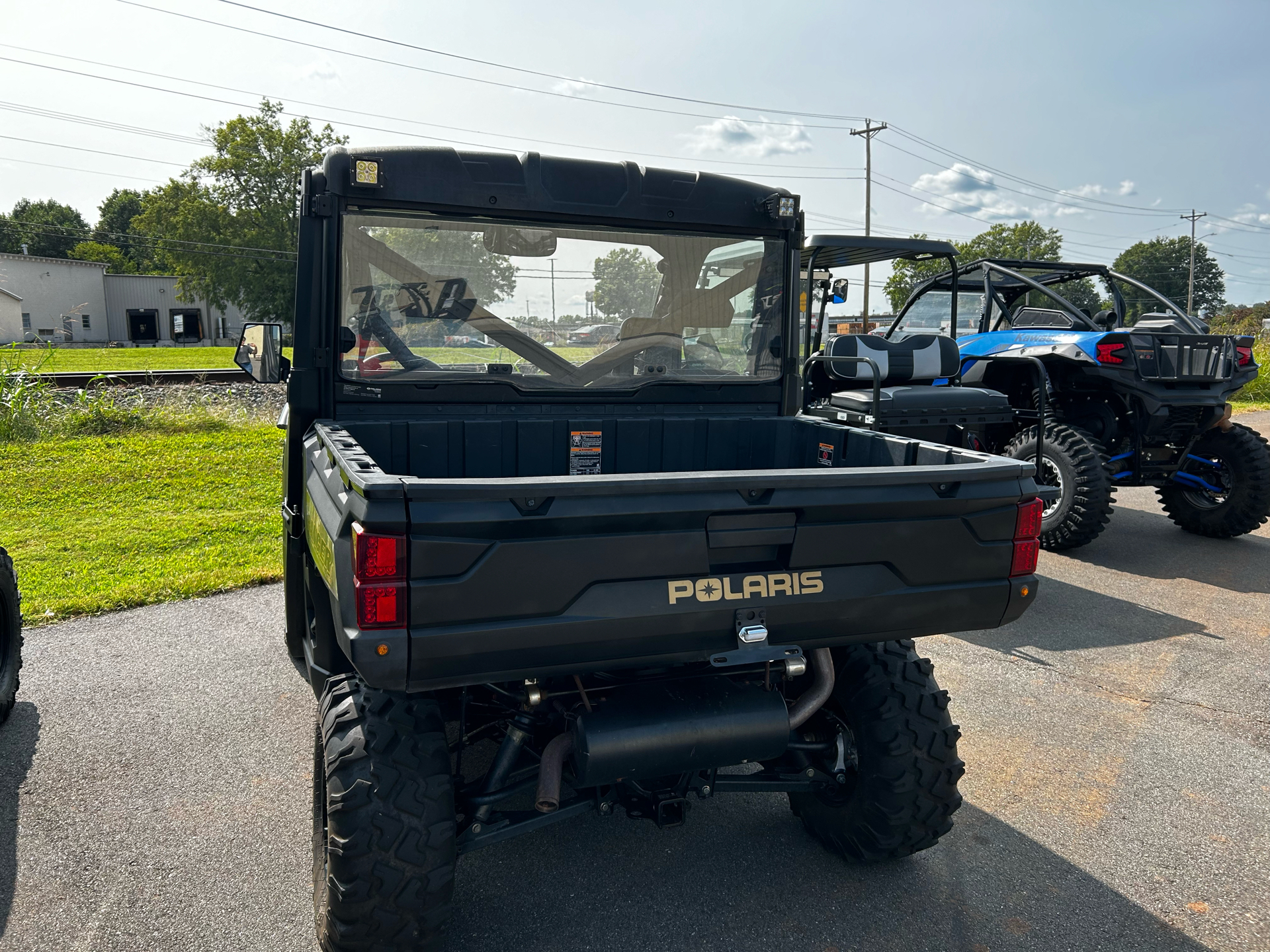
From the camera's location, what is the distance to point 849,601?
2439 mm

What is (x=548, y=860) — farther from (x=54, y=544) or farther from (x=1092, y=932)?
(x=54, y=544)

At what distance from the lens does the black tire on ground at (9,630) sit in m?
3.86

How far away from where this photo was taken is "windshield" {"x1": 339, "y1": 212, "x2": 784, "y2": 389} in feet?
10.9

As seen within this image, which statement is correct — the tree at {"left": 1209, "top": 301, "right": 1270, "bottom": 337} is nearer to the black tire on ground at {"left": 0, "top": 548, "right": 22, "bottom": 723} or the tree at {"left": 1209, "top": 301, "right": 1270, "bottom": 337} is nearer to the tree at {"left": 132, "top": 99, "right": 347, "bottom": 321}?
the black tire on ground at {"left": 0, "top": 548, "right": 22, "bottom": 723}

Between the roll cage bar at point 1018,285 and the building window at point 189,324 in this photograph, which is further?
the building window at point 189,324

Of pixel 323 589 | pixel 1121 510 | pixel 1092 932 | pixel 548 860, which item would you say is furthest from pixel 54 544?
pixel 1121 510

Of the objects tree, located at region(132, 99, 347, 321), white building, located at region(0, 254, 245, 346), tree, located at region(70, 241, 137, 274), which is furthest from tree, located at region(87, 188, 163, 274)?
tree, located at region(132, 99, 347, 321)

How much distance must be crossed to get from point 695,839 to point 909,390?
409cm

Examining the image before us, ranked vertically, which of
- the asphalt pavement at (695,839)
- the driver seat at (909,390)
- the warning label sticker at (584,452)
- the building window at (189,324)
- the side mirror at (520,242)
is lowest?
the asphalt pavement at (695,839)

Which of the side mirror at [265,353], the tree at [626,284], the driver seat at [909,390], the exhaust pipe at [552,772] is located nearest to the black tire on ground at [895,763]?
the exhaust pipe at [552,772]

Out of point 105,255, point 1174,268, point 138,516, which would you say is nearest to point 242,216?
point 105,255

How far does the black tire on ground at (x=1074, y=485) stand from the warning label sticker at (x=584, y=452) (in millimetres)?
4290

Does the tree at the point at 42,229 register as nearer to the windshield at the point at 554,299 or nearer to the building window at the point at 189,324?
the building window at the point at 189,324

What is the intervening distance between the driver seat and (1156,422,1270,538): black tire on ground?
2.38 meters
